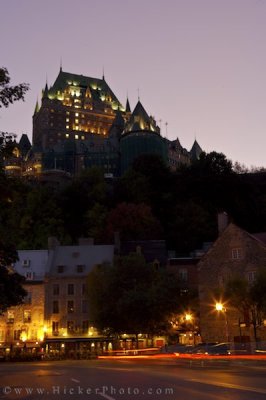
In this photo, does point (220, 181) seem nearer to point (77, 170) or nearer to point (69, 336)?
point (69, 336)

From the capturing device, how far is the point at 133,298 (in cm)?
5338

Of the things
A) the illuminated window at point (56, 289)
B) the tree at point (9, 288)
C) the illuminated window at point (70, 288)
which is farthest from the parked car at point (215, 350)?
the illuminated window at point (56, 289)

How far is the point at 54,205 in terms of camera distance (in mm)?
107688

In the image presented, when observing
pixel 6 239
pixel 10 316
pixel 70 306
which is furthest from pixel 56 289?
pixel 6 239

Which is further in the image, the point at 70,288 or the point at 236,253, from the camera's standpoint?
the point at 70,288

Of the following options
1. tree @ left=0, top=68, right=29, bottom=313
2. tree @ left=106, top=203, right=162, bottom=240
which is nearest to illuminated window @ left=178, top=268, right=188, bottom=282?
tree @ left=106, top=203, right=162, bottom=240

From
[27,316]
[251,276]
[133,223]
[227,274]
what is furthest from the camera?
[133,223]

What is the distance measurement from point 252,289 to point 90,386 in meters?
30.3

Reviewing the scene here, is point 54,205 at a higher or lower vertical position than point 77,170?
lower

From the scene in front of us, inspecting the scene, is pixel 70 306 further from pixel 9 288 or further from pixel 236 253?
pixel 9 288

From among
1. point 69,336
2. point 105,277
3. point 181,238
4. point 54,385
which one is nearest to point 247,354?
point 54,385

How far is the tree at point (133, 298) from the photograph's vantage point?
53500mm

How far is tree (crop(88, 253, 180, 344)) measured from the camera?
53500 mm

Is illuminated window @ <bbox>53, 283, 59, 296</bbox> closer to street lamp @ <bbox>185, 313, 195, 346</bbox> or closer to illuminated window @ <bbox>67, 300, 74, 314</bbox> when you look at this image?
illuminated window @ <bbox>67, 300, 74, 314</bbox>
